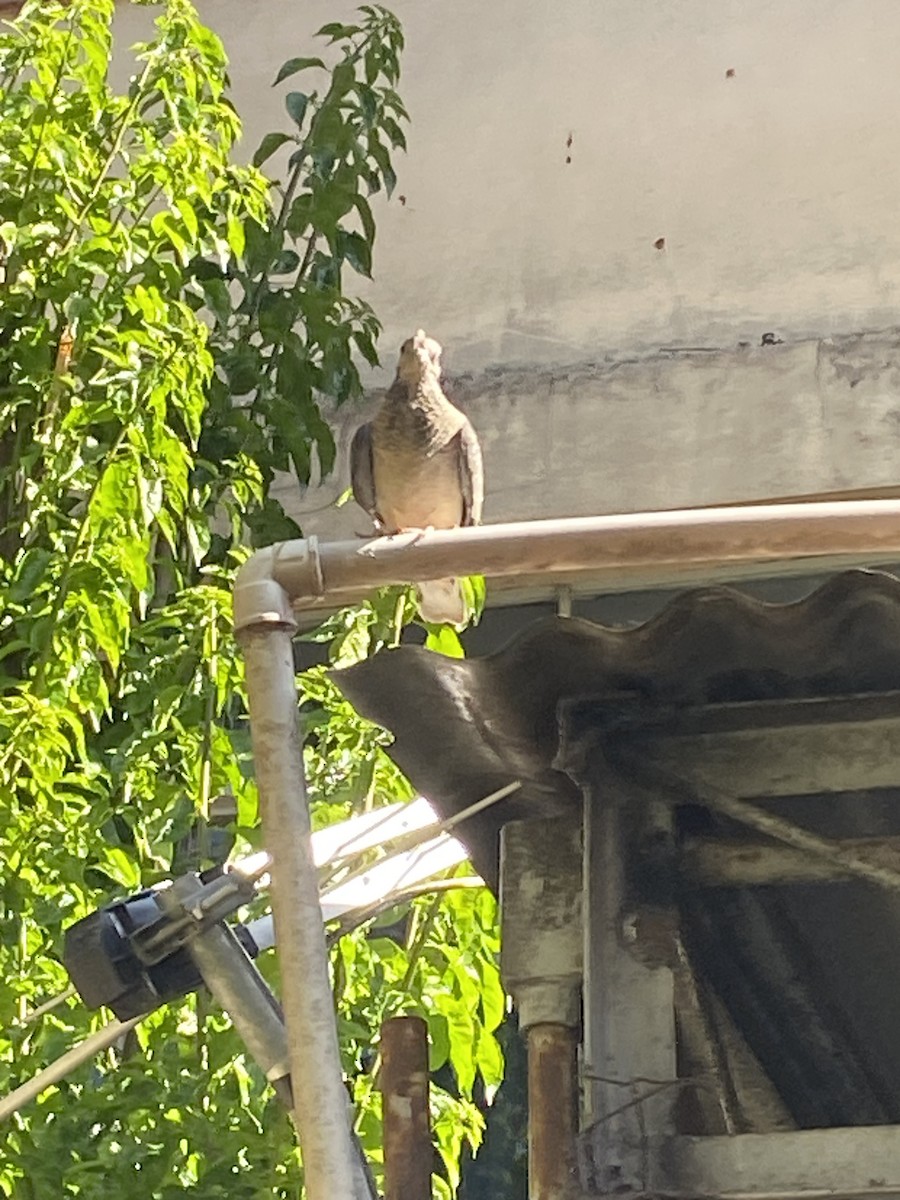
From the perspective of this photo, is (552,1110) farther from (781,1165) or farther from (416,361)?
(416,361)

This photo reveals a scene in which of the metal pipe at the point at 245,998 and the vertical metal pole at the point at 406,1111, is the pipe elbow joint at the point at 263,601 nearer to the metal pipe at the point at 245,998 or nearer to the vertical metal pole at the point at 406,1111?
the metal pipe at the point at 245,998

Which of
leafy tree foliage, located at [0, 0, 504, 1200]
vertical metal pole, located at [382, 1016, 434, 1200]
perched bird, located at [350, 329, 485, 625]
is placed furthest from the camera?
perched bird, located at [350, 329, 485, 625]

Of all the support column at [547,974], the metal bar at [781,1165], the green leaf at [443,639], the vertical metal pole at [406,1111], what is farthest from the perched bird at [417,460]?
the metal bar at [781,1165]

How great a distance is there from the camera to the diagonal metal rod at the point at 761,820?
2211mm

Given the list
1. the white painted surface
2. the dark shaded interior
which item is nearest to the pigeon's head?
the white painted surface

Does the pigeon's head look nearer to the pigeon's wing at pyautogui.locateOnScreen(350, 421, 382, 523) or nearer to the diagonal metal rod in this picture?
the pigeon's wing at pyautogui.locateOnScreen(350, 421, 382, 523)

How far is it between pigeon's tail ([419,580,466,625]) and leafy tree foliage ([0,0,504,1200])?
0.05 metres

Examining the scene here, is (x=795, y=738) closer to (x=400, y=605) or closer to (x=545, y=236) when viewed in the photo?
(x=400, y=605)

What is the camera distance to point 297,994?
1.99 meters

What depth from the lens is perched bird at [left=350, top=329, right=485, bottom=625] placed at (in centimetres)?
369

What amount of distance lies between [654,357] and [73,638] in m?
2.32

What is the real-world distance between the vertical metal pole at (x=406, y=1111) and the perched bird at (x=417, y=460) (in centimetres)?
136

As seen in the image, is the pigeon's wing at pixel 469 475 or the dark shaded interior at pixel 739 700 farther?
the pigeon's wing at pixel 469 475

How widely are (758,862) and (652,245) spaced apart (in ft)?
9.96
